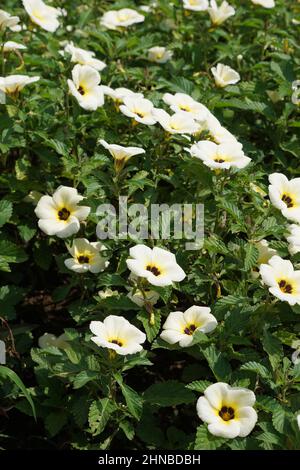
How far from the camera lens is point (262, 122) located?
9.80ft

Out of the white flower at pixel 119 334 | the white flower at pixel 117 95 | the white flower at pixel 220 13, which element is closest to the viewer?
the white flower at pixel 119 334

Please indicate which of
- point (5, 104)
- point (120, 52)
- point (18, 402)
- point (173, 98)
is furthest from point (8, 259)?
point (120, 52)

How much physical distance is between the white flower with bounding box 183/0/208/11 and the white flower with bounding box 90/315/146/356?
5.12ft

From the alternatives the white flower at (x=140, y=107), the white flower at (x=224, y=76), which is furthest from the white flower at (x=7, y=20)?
the white flower at (x=224, y=76)

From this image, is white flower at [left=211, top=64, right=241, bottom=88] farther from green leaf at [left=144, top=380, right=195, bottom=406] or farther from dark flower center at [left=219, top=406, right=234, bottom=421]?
dark flower center at [left=219, top=406, right=234, bottom=421]

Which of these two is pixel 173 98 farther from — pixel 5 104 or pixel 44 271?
pixel 44 271

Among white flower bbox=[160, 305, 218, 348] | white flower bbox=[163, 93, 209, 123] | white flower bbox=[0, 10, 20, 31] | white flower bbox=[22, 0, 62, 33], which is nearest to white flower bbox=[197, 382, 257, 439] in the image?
white flower bbox=[160, 305, 218, 348]

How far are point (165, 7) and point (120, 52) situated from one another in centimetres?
41

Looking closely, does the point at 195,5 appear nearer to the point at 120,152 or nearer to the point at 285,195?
the point at 120,152

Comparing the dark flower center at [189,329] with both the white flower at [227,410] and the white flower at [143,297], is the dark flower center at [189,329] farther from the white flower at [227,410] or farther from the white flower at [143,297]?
the white flower at [227,410]

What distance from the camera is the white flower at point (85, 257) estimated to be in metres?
2.21

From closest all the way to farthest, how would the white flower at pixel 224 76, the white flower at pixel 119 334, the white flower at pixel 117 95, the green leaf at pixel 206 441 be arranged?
the green leaf at pixel 206 441 < the white flower at pixel 119 334 < the white flower at pixel 117 95 < the white flower at pixel 224 76

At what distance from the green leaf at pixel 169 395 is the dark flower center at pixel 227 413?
7.7 inches

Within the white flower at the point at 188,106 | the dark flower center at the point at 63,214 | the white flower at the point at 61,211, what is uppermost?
the white flower at the point at 188,106
